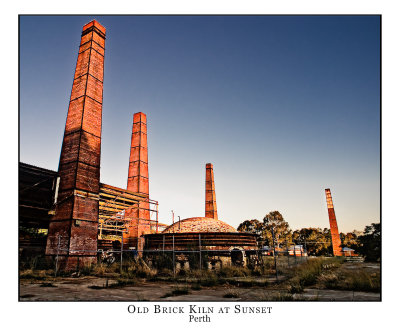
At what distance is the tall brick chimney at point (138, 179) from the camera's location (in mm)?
24766

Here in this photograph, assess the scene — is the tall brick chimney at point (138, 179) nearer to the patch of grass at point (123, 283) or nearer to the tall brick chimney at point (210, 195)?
the tall brick chimney at point (210, 195)

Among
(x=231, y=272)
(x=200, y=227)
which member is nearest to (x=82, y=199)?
(x=200, y=227)

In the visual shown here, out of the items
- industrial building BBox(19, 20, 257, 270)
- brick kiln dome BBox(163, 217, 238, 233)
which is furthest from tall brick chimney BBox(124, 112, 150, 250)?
industrial building BBox(19, 20, 257, 270)

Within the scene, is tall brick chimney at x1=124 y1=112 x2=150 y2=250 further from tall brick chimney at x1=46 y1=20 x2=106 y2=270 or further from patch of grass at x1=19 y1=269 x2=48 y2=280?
patch of grass at x1=19 y1=269 x2=48 y2=280

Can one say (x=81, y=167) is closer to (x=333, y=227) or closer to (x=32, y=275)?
(x=32, y=275)

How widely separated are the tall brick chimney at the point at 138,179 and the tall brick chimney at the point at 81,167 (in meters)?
9.73

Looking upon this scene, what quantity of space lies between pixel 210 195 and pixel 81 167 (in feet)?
75.6

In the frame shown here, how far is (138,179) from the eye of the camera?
1070 inches

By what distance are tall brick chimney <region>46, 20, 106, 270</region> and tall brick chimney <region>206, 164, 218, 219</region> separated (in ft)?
70.2

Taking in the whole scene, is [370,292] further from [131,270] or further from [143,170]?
[143,170]

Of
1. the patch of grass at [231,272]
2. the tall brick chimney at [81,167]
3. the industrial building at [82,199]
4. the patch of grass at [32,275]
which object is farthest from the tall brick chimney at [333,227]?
the patch of grass at [32,275]

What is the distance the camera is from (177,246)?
14266mm

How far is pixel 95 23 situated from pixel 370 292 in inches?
825

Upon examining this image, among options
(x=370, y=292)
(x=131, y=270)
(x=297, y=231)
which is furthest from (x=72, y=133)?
(x=297, y=231)
